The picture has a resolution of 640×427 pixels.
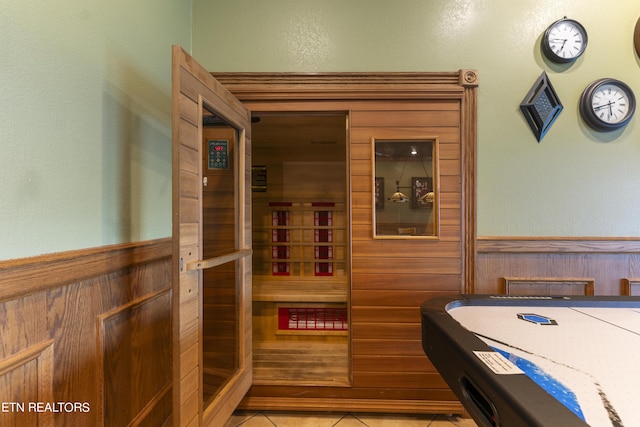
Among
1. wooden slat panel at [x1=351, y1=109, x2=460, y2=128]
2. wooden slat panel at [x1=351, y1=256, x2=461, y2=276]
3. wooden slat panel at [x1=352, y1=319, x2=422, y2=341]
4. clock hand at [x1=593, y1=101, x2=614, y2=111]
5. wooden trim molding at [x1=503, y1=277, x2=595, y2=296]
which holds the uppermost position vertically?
clock hand at [x1=593, y1=101, x2=614, y2=111]

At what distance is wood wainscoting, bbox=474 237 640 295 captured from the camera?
1889 mm

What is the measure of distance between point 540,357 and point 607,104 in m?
1.92

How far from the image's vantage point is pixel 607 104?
1861 millimetres

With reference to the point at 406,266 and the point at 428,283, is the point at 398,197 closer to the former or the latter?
the point at 406,266

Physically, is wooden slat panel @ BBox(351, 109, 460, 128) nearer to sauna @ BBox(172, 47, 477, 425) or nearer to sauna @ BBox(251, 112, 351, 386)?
sauna @ BBox(172, 47, 477, 425)

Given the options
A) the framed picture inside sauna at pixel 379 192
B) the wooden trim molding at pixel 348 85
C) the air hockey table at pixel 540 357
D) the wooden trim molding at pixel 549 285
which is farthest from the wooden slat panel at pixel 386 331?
the wooden trim molding at pixel 348 85

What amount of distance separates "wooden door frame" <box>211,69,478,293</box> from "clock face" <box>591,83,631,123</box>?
2.58 feet

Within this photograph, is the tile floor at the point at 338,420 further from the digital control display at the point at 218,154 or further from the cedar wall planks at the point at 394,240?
the digital control display at the point at 218,154

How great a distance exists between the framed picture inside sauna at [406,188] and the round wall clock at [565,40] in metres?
0.98

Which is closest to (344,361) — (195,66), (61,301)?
(61,301)

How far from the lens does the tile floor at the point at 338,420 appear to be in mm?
1791

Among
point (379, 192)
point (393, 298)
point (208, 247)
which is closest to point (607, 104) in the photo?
point (379, 192)

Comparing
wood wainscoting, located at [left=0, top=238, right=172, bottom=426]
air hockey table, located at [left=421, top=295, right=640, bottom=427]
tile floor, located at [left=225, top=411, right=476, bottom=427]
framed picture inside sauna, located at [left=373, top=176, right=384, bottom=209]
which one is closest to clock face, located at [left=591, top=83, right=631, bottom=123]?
air hockey table, located at [left=421, top=295, right=640, bottom=427]

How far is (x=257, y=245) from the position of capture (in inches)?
142
